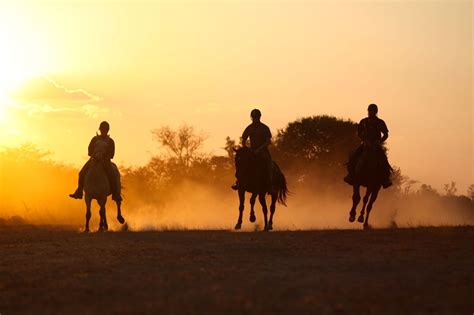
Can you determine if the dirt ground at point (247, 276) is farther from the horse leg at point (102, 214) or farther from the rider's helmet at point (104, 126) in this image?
the rider's helmet at point (104, 126)

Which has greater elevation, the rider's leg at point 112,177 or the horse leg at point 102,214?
the rider's leg at point 112,177

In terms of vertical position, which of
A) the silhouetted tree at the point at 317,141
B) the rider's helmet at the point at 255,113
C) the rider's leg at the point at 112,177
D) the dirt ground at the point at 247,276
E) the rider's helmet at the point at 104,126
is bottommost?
the dirt ground at the point at 247,276

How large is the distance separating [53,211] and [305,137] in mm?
18112

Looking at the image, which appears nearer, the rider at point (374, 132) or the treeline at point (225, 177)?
the rider at point (374, 132)

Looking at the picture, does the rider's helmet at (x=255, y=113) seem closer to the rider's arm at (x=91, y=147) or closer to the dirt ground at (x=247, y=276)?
the rider's arm at (x=91, y=147)

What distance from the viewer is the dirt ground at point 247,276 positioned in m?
10.0

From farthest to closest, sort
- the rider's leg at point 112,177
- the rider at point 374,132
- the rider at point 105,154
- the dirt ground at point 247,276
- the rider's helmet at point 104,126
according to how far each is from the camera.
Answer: the rider's leg at point 112,177 → the rider's helmet at point 104,126 → the rider at point 105,154 → the rider at point 374,132 → the dirt ground at point 247,276

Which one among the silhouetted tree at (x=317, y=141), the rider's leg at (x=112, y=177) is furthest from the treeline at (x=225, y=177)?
the rider's leg at (x=112, y=177)

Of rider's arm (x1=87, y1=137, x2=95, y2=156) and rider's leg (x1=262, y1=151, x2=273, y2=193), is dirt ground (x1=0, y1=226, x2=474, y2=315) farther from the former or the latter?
rider's arm (x1=87, y1=137, x2=95, y2=156)

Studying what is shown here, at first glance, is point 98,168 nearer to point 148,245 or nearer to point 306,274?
point 148,245

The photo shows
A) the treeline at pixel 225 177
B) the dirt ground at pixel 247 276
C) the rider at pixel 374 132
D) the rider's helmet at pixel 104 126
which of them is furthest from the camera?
the treeline at pixel 225 177

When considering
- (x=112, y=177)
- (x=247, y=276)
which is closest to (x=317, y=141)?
(x=112, y=177)

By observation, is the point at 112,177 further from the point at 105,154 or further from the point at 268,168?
the point at 268,168

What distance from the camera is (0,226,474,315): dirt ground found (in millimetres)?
10047
